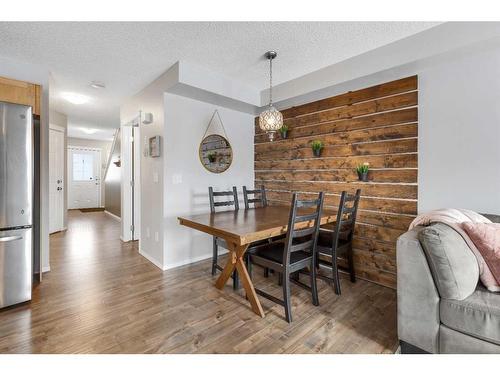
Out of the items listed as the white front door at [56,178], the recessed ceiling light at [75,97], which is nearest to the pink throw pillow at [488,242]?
A: the recessed ceiling light at [75,97]

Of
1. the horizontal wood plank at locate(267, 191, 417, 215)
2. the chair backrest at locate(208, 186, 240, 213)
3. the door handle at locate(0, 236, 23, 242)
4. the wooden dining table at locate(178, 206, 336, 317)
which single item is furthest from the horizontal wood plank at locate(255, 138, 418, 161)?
the door handle at locate(0, 236, 23, 242)

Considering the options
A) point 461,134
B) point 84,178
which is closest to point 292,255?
point 461,134

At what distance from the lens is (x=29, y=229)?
2.06 m

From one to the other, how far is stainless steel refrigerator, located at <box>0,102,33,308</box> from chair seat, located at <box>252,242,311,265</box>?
197cm

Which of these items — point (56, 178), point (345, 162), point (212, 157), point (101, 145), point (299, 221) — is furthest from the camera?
point (101, 145)

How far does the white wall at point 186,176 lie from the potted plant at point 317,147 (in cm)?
122

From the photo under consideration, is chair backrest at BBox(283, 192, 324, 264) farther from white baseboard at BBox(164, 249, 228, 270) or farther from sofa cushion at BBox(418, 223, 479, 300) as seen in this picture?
white baseboard at BBox(164, 249, 228, 270)

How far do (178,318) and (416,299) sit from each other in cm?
167

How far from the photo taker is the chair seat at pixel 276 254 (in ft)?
6.52

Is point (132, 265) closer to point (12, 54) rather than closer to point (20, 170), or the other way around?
point (20, 170)

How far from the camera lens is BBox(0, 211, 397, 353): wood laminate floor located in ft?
5.18

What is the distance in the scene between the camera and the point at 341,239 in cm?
250

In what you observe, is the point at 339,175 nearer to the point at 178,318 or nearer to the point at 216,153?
the point at 216,153
